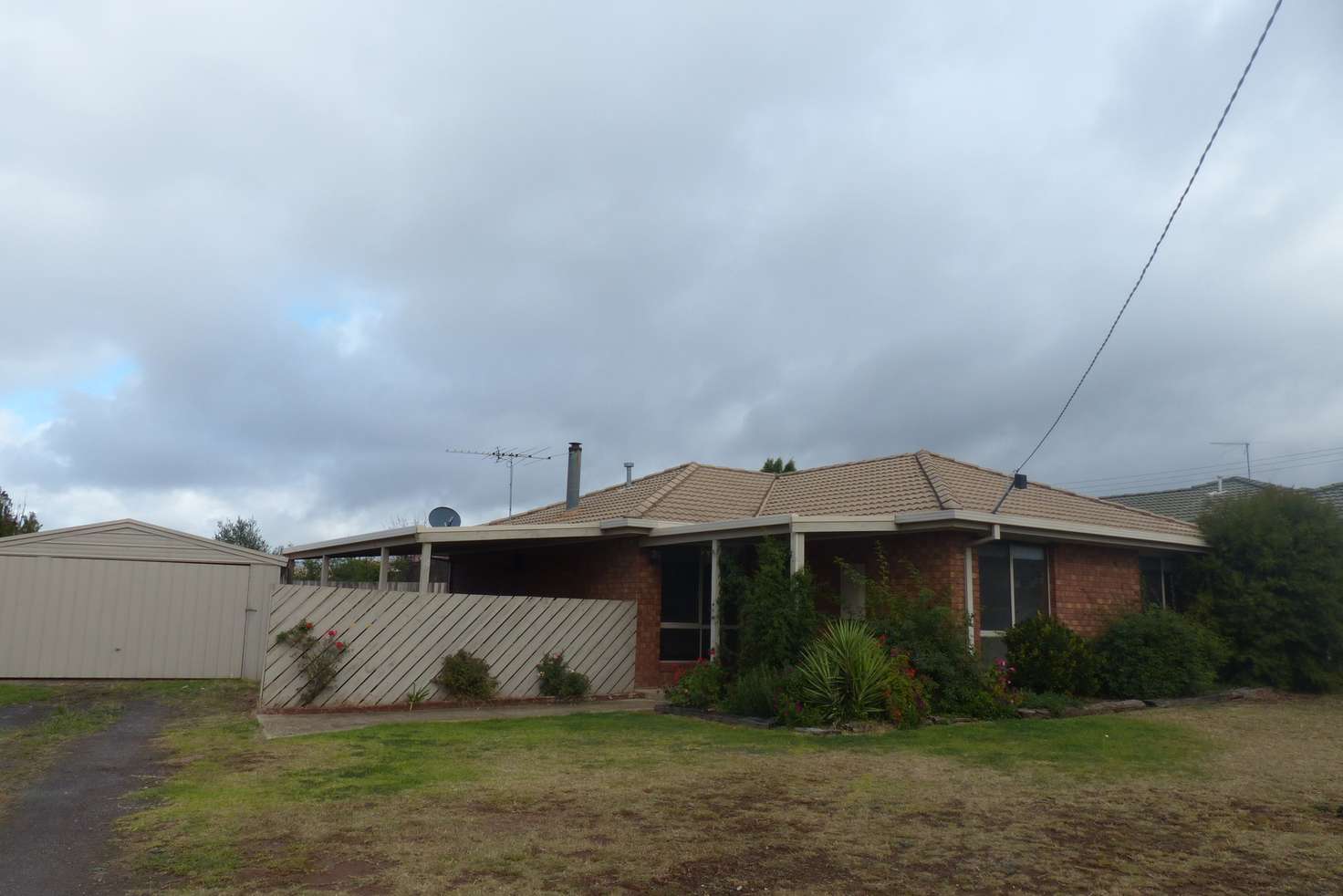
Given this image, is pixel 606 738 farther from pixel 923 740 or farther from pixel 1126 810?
pixel 1126 810

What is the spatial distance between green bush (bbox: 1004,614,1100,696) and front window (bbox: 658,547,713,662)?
4.74 metres

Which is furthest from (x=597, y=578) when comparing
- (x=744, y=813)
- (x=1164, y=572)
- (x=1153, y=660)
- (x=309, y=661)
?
(x=744, y=813)

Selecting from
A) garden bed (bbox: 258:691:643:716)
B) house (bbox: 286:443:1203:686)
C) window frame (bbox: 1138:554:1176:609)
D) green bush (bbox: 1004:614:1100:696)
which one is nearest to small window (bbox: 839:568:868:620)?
house (bbox: 286:443:1203:686)

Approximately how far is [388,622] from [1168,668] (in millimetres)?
10659

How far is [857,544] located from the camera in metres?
14.9

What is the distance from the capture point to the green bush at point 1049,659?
515 inches

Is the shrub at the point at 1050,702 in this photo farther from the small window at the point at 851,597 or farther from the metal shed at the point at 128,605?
the metal shed at the point at 128,605

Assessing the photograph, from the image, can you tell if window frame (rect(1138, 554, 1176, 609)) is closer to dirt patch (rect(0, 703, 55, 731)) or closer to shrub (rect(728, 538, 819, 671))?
shrub (rect(728, 538, 819, 671))

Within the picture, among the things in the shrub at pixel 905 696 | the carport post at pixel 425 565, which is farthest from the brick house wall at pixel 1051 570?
the carport post at pixel 425 565

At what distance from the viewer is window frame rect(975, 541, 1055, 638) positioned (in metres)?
14.2

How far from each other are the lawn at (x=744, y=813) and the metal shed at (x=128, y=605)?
7.81 m

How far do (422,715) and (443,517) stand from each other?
19.6ft

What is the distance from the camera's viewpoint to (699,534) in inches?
570

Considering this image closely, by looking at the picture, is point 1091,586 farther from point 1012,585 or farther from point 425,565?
point 425,565
